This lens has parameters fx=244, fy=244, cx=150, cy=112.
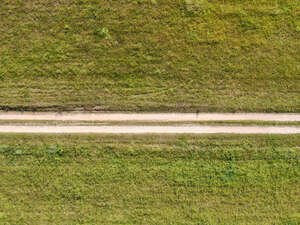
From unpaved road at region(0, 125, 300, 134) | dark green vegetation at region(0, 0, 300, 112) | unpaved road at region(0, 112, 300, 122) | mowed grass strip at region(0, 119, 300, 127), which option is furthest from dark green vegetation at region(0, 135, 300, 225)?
dark green vegetation at region(0, 0, 300, 112)

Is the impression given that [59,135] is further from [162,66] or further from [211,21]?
[211,21]

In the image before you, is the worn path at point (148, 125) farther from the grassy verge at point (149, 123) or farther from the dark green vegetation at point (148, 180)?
the dark green vegetation at point (148, 180)

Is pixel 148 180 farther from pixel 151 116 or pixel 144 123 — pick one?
pixel 151 116

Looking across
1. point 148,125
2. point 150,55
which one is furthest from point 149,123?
point 150,55

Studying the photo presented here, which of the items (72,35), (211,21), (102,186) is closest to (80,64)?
(72,35)

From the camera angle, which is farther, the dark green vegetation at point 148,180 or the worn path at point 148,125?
the worn path at point 148,125

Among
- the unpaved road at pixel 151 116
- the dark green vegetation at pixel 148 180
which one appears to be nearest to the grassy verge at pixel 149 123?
the unpaved road at pixel 151 116
